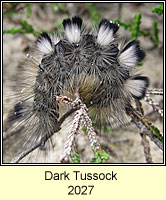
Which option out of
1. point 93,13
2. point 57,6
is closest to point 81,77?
point 93,13

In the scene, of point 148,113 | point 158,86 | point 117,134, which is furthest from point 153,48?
point 117,134

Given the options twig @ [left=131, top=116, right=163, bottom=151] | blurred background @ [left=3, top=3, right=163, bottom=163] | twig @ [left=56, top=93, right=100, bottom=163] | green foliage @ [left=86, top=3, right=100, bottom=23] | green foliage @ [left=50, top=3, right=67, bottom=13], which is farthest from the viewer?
green foliage @ [left=50, top=3, right=67, bottom=13]

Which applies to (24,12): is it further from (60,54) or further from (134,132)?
(134,132)

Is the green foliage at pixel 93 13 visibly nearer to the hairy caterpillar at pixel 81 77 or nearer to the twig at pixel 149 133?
the hairy caterpillar at pixel 81 77

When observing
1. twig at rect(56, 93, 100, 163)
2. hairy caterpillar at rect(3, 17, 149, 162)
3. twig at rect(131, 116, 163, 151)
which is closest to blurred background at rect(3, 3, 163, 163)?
hairy caterpillar at rect(3, 17, 149, 162)

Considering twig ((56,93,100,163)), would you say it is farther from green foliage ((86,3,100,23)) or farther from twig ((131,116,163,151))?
green foliage ((86,3,100,23))

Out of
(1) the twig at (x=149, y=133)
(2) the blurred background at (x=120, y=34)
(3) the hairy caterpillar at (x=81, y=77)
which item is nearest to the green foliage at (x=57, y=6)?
(2) the blurred background at (x=120, y=34)

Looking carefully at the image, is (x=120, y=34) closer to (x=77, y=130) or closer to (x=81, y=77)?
(x=81, y=77)
